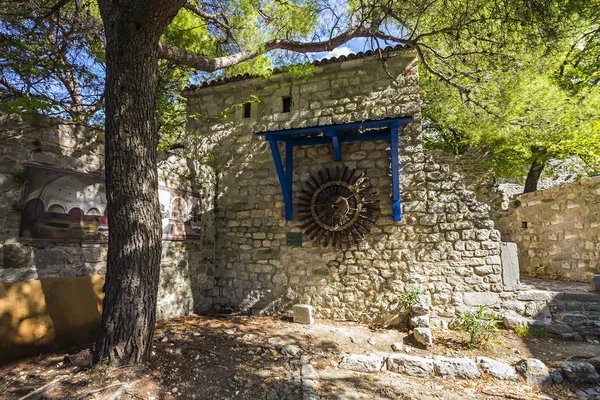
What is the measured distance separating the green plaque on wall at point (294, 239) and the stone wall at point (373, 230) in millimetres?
92

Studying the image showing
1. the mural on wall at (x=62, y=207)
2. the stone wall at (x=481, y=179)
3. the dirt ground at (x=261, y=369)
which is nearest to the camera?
the dirt ground at (x=261, y=369)

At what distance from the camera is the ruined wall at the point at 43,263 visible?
9.46 ft

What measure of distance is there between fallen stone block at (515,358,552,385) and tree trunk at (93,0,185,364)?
3.82m

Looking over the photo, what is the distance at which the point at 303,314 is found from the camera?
4824mm

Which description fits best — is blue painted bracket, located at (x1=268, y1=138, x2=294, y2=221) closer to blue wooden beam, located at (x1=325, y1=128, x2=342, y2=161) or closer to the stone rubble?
blue wooden beam, located at (x1=325, y1=128, x2=342, y2=161)

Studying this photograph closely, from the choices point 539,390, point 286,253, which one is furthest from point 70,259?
point 539,390

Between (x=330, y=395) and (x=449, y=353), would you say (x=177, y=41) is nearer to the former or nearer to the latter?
(x=330, y=395)

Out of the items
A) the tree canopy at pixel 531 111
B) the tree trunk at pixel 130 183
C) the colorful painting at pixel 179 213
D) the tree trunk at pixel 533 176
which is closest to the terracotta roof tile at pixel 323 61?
the tree canopy at pixel 531 111

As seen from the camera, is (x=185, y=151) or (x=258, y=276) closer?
(x=258, y=276)

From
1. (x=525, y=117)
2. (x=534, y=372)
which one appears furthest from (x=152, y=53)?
(x=525, y=117)

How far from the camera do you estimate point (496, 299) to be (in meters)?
4.50

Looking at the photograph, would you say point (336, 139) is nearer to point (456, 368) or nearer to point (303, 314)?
point (303, 314)

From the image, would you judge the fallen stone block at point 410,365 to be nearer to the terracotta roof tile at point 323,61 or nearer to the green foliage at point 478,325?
the green foliage at point 478,325

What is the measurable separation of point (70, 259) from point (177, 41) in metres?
3.80
